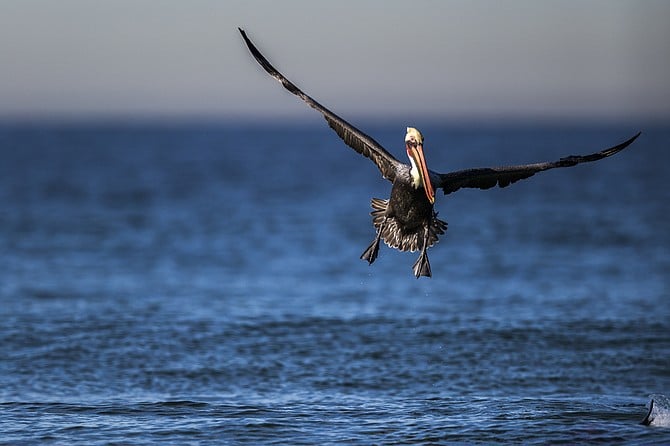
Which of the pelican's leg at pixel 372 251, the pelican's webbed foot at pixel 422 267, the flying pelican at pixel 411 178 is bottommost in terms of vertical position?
the pelican's webbed foot at pixel 422 267

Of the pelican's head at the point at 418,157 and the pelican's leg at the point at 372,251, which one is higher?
the pelican's head at the point at 418,157

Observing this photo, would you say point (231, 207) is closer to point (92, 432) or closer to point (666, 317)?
point (666, 317)

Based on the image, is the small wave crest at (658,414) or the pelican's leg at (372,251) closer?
the small wave crest at (658,414)

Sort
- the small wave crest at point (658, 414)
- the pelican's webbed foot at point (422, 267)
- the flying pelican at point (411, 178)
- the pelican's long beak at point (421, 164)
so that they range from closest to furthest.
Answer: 1. the small wave crest at point (658, 414)
2. the pelican's long beak at point (421, 164)
3. the flying pelican at point (411, 178)
4. the pelican's webbed foot at point (422, 267)

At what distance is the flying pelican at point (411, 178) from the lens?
11.1m

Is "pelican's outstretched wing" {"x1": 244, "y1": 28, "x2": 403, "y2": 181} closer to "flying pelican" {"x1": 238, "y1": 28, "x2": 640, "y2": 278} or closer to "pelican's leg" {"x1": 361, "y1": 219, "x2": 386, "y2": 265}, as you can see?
"flying pelican" {"x1": 238, "y1": 28, "x2": 640, "y2": 278}

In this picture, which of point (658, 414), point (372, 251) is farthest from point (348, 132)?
point (658, 414)

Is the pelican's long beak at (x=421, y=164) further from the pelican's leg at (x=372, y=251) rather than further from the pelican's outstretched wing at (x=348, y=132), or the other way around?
the pelican's leg at (x=372, y=251)

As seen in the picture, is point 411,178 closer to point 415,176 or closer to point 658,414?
point 415,176

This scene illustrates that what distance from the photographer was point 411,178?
11.4 meters

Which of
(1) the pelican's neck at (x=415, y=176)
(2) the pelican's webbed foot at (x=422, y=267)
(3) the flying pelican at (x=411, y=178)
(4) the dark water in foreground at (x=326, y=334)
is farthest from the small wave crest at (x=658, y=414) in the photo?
(1) the pelican's neck at (x=415, y=176)

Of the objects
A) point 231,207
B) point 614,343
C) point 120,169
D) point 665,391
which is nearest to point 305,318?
point 614,343

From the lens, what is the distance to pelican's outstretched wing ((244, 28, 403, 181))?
1148cm

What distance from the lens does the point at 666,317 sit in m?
16.7
